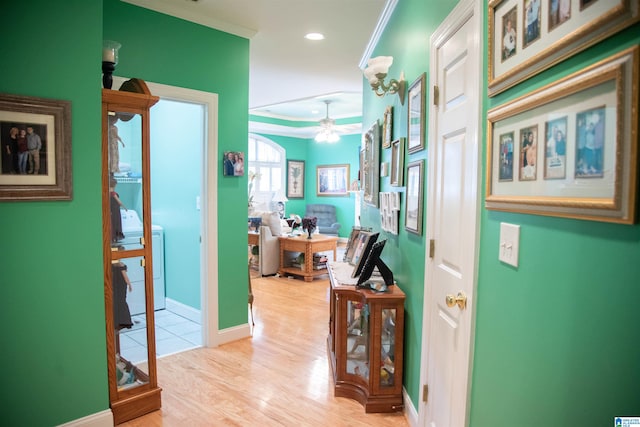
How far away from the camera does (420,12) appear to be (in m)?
2.11

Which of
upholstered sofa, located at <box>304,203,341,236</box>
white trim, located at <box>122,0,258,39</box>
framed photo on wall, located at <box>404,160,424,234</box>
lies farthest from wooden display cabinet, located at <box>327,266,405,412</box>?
upholstered sofa, located at <box>304,203,341,236</box>

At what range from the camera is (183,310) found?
4.09 m

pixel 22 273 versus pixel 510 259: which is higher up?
pixel 510 259

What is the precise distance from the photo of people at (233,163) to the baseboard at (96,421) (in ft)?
6.40

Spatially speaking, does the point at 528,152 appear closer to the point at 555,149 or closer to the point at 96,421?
the point at 555,149

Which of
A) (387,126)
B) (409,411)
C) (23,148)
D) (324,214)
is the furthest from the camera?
(324,214)

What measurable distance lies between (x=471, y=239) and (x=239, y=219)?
8.02 ft

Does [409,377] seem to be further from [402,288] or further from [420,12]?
[420,12]

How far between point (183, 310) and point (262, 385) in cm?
181

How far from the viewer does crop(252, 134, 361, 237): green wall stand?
30.3ft

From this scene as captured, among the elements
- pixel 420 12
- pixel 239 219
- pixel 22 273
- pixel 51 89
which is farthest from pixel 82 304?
pixel 420 12

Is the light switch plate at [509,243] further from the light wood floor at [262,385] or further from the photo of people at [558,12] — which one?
the light wood floor at [262,385]

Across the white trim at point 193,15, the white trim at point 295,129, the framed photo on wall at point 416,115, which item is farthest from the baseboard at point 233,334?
the white trim at point 295,129

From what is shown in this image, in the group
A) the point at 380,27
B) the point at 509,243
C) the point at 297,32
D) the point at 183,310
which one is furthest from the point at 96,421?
the point at 380,27
